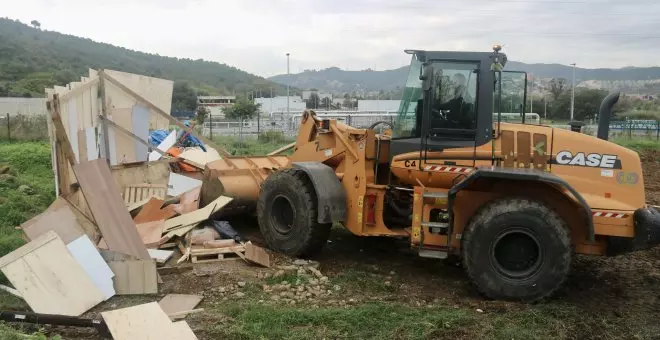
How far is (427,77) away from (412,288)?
2349mm

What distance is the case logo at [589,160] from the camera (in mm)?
5887

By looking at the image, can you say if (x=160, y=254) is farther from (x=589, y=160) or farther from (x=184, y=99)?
(x=184, y=99)

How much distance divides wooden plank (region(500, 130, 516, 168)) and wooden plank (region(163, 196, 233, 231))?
14.0ft

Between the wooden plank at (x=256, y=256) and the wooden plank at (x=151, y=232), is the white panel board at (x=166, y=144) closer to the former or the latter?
the wooden plank at (x=151, y=232)

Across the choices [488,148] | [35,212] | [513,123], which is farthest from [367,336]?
[35,212]

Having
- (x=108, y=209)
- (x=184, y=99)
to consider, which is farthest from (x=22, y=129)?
(x=184, y=99)

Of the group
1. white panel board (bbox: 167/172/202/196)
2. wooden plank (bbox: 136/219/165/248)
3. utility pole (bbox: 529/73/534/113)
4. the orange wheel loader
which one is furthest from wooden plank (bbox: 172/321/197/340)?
white panel board (bbox: 167/172/202/196)

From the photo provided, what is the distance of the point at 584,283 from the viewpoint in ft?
21.9

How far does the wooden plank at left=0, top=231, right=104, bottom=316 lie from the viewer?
18.4ft

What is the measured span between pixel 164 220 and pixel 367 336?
4.64m

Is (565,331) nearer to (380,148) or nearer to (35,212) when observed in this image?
(380,148)

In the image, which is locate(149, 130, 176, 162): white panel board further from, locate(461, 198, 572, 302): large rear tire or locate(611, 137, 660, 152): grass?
locate(611, 137, 660, 152): grass

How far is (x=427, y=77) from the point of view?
6.18m

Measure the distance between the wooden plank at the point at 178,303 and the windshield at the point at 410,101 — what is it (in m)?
3.03
